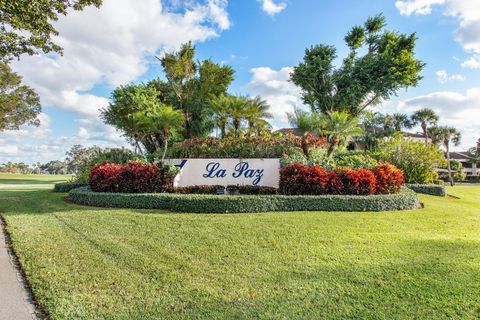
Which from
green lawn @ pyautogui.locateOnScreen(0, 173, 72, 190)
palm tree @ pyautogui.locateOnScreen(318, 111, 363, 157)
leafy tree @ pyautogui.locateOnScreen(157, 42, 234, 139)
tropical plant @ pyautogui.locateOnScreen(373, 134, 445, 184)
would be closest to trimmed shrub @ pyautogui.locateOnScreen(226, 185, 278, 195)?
palm tree @ pyautogui.locateOnScreen(318, 111, 363, 157)

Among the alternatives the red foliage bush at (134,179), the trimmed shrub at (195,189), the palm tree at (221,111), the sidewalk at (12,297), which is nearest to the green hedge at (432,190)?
the trimmed shrub at (195,189)

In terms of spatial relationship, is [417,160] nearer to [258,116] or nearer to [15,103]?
[258,116]

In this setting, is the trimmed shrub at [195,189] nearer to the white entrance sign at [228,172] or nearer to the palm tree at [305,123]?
the white entrance sign at [228,172]

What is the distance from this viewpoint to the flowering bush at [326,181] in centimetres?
938

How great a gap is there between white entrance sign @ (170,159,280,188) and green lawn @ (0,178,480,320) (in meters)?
3.65

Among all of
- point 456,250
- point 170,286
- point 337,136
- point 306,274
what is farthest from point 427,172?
point 170,286

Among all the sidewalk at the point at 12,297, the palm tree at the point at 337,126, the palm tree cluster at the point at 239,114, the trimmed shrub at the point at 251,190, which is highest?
the palm tree cluster at the point at 239,114

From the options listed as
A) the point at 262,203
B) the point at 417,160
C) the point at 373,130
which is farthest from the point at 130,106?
the point at 373,130

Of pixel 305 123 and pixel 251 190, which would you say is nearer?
pixel 251 190

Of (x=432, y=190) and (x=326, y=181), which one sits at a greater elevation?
(x=326, y=181)

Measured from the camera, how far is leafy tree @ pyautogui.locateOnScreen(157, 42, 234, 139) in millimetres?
23266

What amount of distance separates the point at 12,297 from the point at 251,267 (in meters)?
2.82

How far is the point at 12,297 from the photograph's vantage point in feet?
11.3

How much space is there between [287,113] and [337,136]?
3.29m
